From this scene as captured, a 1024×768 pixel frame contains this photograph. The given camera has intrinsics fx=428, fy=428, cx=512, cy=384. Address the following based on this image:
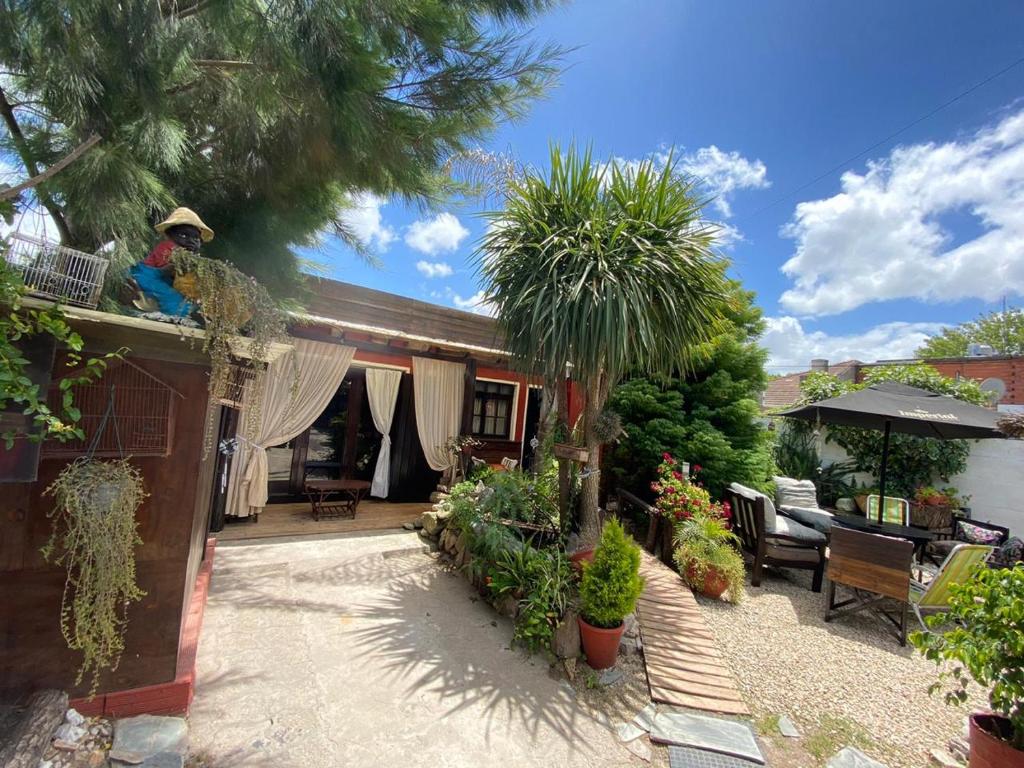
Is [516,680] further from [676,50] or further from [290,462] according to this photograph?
[676,50]

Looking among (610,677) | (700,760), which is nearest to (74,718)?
(610,677)

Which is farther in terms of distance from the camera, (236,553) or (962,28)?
(962,28)

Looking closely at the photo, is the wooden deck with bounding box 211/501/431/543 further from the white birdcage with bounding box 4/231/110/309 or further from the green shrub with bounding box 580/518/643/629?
the white birdcage with bounding box 4/231/110/309

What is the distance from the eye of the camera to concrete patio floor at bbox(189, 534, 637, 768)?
217 centimetres

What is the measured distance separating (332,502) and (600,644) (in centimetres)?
424

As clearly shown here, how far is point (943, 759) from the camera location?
239 cm

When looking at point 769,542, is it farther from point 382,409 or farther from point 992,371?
point 992,371

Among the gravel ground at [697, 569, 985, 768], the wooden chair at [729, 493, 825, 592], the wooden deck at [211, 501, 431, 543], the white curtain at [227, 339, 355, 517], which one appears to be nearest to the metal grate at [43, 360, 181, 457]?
the white curtain at [227, 339, 355, 517]

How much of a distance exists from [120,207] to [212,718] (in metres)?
2.75

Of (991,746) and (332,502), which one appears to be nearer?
(991,746)

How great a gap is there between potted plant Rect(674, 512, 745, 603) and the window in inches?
153

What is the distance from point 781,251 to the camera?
36.7 ft

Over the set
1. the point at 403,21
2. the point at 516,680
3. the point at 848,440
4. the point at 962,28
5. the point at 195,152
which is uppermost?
the point at 962,28

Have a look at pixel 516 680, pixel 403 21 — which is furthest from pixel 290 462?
pixel 403 21
